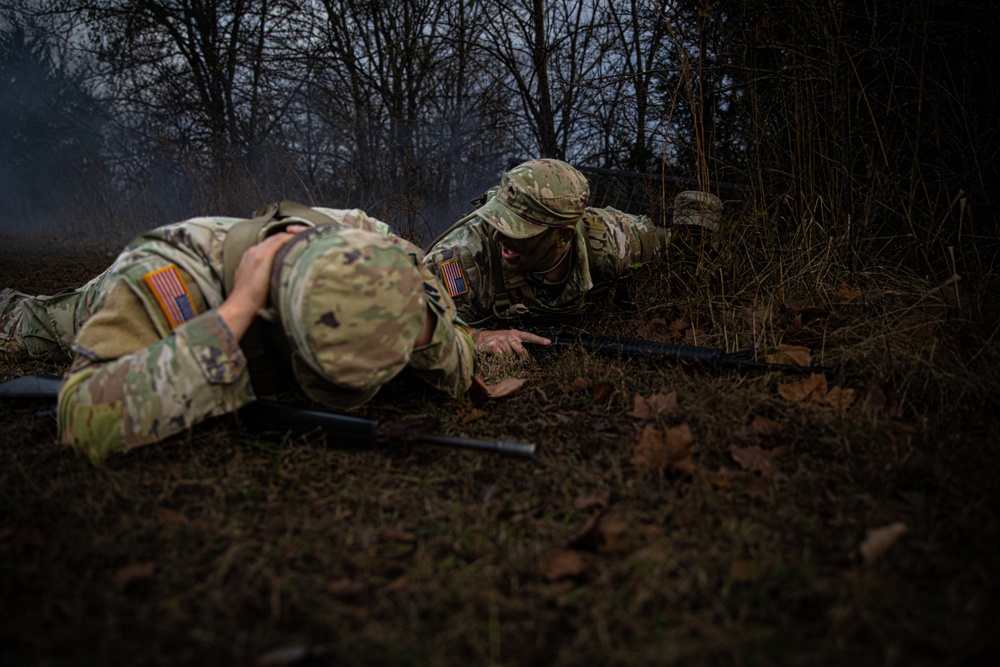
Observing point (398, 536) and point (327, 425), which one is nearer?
point (398, 536)

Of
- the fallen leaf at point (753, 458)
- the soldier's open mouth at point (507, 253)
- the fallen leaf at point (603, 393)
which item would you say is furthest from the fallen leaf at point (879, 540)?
the soldier's open mouth at point (507, 253)

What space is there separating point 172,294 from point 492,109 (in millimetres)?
5540

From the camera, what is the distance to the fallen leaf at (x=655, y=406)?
258 centimetres

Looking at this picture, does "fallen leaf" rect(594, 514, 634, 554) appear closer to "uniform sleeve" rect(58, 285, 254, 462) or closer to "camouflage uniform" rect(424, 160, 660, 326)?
"uniform sleeve" rect(58, 285, 254, 462)

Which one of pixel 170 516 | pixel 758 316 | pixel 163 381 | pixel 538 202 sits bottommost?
pixel 170 516

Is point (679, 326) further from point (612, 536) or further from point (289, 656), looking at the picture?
point (289, 656)

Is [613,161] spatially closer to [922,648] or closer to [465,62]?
[465,62]

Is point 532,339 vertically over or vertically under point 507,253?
under

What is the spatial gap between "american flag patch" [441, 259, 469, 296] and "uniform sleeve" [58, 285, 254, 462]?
72.2 inches

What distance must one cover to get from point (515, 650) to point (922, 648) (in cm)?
84

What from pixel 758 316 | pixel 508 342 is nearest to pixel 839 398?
pixel 758 316

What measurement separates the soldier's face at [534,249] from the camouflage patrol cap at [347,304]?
67.4 inches

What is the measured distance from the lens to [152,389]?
204cm

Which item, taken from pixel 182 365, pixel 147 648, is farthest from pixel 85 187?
pixel 147 648
